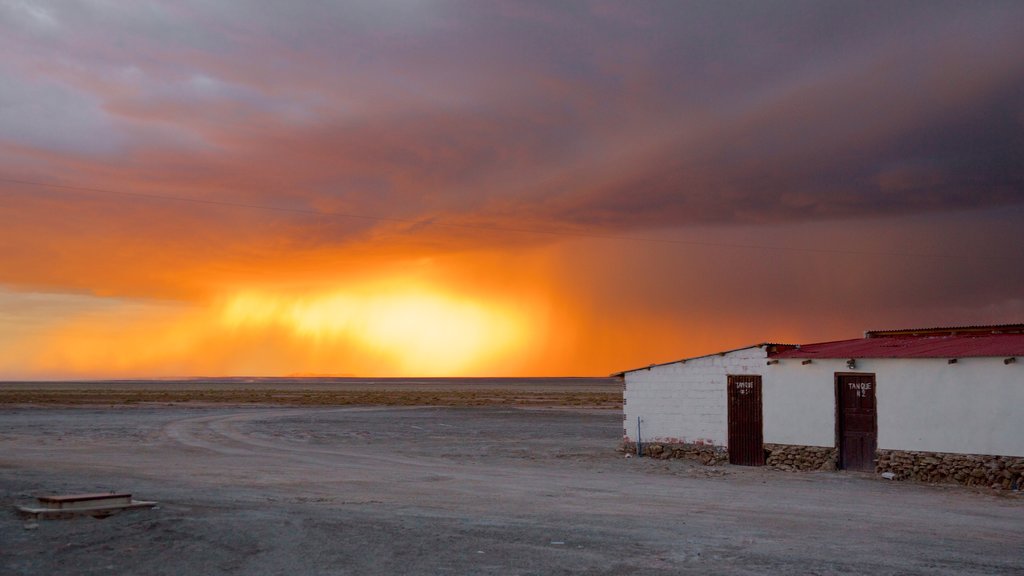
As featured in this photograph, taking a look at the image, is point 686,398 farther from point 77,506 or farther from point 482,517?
point 77,506

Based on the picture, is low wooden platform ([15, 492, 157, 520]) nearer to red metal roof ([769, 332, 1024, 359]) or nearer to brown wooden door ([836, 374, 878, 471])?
brown wooden door ([836, 374, 878, 471])

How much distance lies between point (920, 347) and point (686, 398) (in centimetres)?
783

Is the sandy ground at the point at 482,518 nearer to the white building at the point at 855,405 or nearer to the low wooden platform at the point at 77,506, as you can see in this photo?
the low wooden platform at the point at 77,506

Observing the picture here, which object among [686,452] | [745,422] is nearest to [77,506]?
[686,452]

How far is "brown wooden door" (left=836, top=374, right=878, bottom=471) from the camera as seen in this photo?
26.3 meters

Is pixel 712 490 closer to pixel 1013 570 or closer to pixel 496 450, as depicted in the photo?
pixel 1013 570

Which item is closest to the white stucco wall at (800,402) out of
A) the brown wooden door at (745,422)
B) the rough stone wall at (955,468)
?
the brown wooden door at (745,422)

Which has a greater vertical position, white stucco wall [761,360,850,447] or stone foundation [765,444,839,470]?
white stucco wall [761,360,850,447]

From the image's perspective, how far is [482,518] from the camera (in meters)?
16.3

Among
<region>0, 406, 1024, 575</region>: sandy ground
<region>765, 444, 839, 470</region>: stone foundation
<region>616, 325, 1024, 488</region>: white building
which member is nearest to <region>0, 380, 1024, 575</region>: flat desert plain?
<region>0, 406, 1024, 575</region>: sandy ground

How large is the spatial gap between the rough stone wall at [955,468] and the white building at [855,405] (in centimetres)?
3

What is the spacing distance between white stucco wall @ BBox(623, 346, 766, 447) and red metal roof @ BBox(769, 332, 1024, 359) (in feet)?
4.64

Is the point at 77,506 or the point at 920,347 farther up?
the point at 920,347

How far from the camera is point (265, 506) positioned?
56.1 feet
